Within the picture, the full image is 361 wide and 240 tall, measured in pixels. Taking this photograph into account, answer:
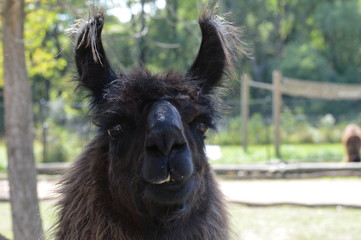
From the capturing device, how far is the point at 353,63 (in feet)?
145

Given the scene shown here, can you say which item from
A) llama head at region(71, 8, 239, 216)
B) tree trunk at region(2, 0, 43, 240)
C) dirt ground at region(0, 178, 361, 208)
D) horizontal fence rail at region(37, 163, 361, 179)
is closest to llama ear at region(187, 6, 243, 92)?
llama head at region(71, 8, 239, 216)

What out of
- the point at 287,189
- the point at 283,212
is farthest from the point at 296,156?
the point at 283,212

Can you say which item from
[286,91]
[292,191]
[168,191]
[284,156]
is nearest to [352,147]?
[286,91]

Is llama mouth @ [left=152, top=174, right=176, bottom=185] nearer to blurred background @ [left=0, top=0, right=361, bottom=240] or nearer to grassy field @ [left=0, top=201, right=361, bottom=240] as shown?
blurred background @ [left=0, top=0, right=361, bottom=240]

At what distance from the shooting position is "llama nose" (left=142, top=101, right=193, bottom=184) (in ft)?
8.13

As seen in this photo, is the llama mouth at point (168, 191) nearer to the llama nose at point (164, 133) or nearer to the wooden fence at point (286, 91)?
the llama nose at point (164, 133)

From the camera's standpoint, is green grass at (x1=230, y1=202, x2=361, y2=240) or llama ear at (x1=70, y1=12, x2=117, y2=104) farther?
green grass at (x1=230, y1=202, x2=361, y2=240)

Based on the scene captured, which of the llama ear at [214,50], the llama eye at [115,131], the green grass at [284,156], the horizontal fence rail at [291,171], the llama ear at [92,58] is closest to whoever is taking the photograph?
the llama eye at [115,131]

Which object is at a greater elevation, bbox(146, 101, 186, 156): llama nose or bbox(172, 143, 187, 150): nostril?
bbox(146, 101, 186, 156): llama nose

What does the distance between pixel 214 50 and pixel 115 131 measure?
2.77 feet

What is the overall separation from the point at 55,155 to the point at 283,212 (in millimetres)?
11368

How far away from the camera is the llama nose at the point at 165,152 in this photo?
2.48 m

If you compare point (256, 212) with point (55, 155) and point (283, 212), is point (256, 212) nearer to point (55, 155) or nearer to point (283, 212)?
point (283, 212)

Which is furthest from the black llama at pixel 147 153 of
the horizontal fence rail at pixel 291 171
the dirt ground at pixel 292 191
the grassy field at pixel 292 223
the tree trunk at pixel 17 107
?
the horizontal fence rail at pixel 291 171
